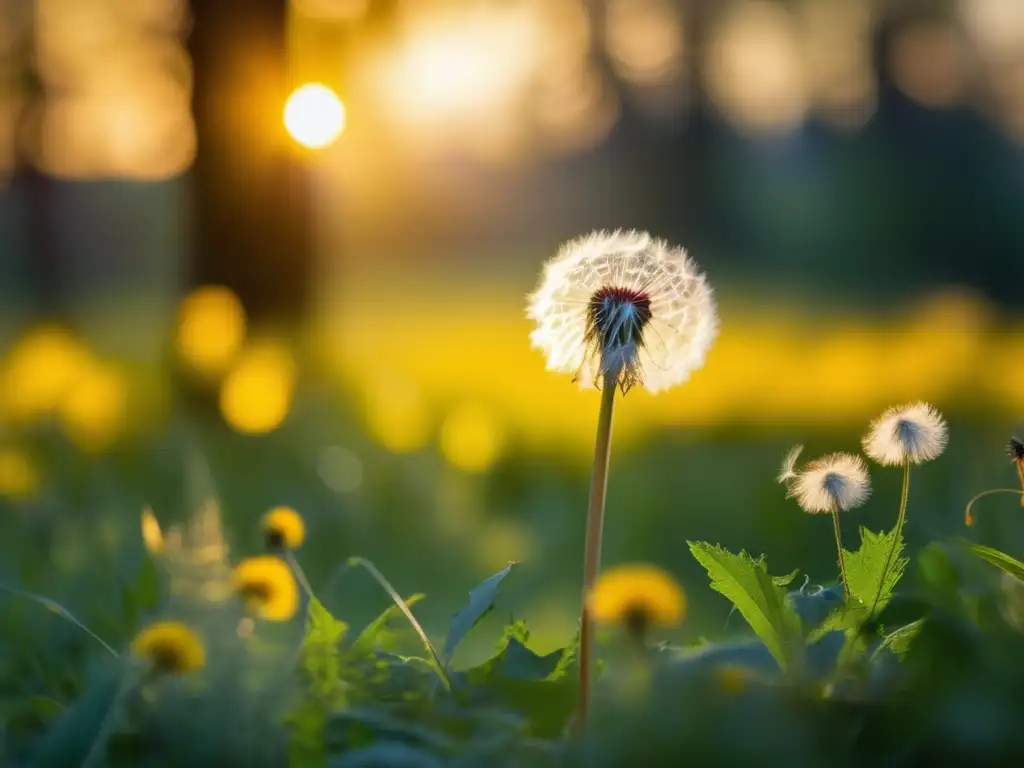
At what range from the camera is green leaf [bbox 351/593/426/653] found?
116cm

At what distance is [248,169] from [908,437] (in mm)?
3439

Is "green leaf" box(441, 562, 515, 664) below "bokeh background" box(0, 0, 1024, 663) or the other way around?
below

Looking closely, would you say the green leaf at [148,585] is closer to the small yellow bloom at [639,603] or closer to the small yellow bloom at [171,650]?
the small yellow bloom at [171,650]

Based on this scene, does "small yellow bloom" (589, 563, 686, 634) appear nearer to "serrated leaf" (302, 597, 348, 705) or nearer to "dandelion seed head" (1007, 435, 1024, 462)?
"serrated leaf" (302, 597, 348, 705)

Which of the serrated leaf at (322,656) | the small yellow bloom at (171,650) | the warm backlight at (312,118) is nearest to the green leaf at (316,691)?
the serrated leaf at (322,656)

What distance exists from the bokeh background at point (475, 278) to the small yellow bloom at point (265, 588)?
258 mm

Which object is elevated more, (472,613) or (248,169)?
(248,169)

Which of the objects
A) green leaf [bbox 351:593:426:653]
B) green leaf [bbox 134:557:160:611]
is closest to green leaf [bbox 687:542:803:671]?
green leaf [bbox 351:593:426:653]

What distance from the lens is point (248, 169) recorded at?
162 inches

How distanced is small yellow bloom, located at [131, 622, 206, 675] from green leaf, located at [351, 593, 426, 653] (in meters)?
0.18

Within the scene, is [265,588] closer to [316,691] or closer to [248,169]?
[316,691]

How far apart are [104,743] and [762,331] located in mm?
4971

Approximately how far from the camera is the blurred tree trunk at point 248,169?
3.99 m

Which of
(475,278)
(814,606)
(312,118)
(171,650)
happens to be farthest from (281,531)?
(475,278)
